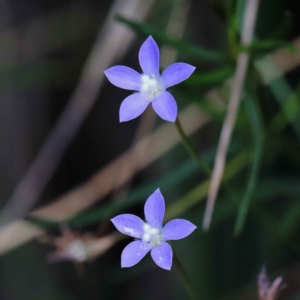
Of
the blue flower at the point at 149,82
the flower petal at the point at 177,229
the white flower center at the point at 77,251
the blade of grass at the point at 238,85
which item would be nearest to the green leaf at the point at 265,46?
the blade of grass at the point at 238,85

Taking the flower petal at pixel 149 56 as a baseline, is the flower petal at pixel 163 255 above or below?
below

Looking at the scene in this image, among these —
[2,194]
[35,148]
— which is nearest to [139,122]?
[35,148]

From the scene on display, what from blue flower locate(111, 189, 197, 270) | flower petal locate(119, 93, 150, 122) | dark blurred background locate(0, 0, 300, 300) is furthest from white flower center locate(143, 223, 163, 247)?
dark blurred background locate(0, 0, 300, 300)

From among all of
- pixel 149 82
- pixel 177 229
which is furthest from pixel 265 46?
pixel 177 229

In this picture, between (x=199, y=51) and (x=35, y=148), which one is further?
(x=35, y=148)

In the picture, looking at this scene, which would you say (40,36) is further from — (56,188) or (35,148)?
(56,188)

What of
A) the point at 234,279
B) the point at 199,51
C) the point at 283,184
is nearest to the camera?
the point at 199,51

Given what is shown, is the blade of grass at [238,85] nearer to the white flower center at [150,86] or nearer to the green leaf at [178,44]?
the green leaf at [178,44]

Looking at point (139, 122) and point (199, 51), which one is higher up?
point (139, 122)
